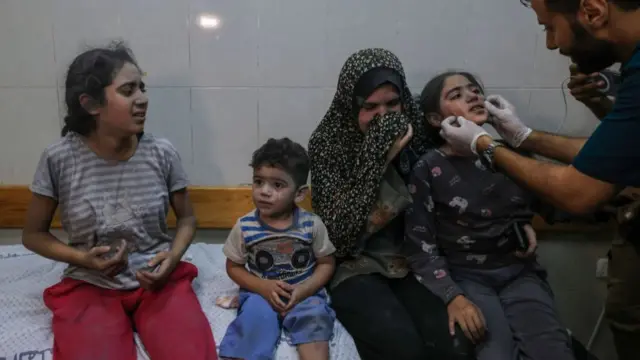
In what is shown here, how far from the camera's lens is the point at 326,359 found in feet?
4.42

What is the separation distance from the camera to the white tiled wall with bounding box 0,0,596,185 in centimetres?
188

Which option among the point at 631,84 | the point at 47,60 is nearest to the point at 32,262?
the point at 47,60

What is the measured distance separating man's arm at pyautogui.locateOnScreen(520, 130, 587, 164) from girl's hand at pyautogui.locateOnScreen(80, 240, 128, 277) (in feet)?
3.90

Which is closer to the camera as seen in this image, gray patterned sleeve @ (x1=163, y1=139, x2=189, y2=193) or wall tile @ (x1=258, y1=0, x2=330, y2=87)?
gray patterned sleeve @ (x1=163, y1=139, x2=189, y2=193)

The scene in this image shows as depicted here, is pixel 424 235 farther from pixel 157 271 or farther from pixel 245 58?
pixel 245 58

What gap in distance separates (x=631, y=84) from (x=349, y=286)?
90cm

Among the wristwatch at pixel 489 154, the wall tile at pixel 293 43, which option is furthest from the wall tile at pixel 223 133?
the wristwatch at pixel 489 154

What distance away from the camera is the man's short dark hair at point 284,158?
145 cm

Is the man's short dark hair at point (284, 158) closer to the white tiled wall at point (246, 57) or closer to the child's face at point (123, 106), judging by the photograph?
the child's face at point (123, 106)

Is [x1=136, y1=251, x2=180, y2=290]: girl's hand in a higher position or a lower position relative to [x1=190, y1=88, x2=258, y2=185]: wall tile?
lower

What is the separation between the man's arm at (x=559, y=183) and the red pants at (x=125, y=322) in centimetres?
88

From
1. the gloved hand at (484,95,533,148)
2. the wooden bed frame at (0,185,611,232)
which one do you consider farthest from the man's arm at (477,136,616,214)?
the wooden bed frame at (0,185,611,232)

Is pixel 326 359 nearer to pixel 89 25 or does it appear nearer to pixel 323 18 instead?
pixel 323 18

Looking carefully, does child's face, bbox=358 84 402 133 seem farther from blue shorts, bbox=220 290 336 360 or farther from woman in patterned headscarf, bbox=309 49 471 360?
blue shorts, bbox=220 290 336 360
